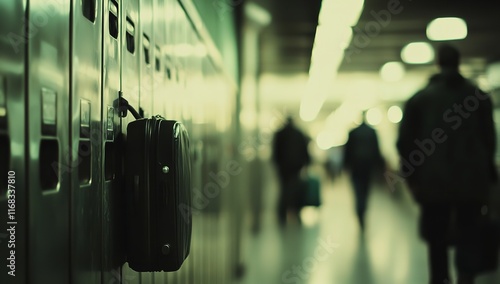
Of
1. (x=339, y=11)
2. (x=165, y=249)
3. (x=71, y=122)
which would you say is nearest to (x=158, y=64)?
(x=165, y=249)

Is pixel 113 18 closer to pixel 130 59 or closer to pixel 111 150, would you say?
pixel 130 59

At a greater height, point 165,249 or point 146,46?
point 146,46

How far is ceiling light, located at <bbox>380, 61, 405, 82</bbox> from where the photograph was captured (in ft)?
45.4

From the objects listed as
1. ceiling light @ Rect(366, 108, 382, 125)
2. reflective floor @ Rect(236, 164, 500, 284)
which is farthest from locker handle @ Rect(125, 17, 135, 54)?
ceiling light @ Rect(366, 108, 382, 125)

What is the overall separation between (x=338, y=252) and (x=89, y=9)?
5.28 meters

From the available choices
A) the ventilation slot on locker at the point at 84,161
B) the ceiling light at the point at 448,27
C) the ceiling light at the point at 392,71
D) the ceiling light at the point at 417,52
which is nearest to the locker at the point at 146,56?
the ventilation slot on locker at the point at 84,161

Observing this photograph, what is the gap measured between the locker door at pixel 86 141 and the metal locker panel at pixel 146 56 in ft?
1.34

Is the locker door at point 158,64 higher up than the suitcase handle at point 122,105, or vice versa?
the locker door at point 158,64

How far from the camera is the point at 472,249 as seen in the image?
3.66 m

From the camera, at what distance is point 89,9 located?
128 cm

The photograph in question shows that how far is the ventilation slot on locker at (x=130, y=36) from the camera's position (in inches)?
62.7

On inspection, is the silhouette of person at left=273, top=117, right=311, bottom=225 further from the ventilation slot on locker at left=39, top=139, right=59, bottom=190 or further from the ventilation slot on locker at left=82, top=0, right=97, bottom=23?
the ventilation slot on locker at left=39, top=139, right=59, bottom=190

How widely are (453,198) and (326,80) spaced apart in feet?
25.9

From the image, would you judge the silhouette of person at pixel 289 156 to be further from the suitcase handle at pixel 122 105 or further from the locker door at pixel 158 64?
the suitcase handle at pixel 122 105
